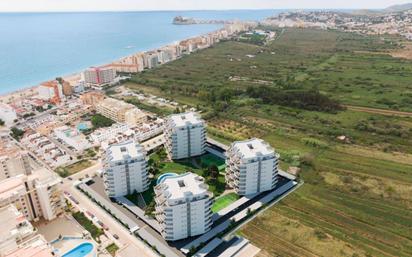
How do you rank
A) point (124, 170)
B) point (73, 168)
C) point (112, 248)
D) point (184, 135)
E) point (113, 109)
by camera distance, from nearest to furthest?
→ point (112, 248)
point (124, 170)
point (184, 135)
point (73, 168)
point (113, 109)

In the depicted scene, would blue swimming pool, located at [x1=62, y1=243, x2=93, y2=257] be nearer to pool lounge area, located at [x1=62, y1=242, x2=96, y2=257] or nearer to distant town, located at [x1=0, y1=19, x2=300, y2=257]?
pool lounge area, located at [x1=62, y1=242, x2=96, y2=257]

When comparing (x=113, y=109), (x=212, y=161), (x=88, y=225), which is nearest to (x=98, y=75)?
(x=113, y=109)

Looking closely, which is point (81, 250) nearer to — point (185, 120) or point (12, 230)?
point (12, 230)

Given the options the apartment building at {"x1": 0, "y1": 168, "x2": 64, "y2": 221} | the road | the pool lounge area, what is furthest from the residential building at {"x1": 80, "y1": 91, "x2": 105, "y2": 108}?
the pool lounge area

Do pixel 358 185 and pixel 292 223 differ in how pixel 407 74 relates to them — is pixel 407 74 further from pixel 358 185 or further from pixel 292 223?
pixel 292 223

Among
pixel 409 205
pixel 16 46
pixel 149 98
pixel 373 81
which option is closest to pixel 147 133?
pixel 149 98

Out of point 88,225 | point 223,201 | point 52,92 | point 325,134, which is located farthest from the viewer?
point 52,92
